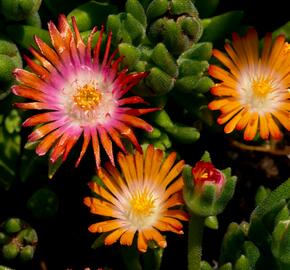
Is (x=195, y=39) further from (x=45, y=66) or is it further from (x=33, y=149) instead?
(x=33, y=149)

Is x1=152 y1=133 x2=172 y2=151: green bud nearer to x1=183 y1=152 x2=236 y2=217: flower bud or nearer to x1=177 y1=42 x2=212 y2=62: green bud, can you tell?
x1=177 y1=42 x2=212 y2=62: green bud

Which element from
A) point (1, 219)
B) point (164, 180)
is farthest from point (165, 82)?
point (1, 219)

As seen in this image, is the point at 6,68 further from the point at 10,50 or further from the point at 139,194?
the point at 139,194

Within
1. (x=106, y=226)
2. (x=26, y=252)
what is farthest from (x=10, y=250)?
(x=106, y=226)

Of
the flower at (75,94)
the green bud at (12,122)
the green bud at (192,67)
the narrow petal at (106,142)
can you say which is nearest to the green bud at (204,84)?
the green bud at (192,67)

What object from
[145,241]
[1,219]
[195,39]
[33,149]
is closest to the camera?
[145,241]
